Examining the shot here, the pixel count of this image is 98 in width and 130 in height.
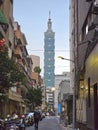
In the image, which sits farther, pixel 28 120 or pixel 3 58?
pixel 28 120

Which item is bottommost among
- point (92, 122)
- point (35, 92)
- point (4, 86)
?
point (92, 122)

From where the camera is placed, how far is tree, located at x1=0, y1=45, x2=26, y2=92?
1340 inches

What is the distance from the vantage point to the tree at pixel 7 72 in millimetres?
34031

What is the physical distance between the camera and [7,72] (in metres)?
34.6

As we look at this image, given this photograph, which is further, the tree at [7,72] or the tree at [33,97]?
the tree at [33,97]

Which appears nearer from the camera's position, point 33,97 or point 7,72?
point 7,72

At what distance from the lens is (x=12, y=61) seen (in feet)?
118

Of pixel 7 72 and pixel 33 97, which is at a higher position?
pixel 33 97

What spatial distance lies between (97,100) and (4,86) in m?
11.2

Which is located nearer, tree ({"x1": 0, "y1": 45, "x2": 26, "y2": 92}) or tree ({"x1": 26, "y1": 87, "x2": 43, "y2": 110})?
tree ({"x1": 0, "y1": 45, "x2": 26, "y2": 92})

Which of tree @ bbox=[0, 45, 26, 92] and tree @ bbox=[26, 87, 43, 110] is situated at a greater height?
tree @ bbox=[26, 87, 43, 110]

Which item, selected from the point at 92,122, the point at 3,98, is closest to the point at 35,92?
the point at 3,98

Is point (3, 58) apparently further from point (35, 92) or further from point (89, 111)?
point (35, 92)

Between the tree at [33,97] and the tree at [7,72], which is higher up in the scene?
the tree at [33,97]
